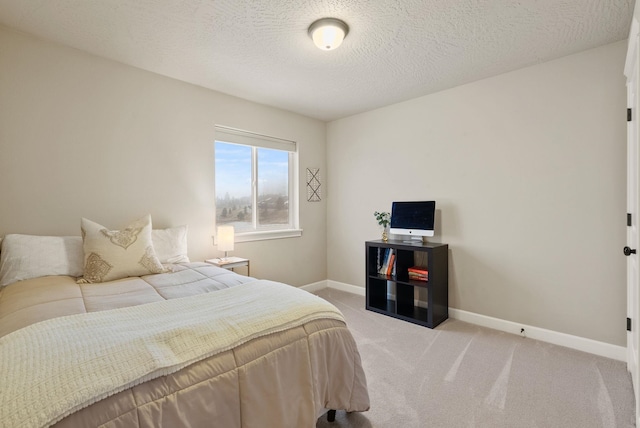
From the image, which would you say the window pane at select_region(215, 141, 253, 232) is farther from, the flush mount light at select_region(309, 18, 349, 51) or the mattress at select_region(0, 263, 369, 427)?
the flush mount light at select_region(309, 18, 349, 51)

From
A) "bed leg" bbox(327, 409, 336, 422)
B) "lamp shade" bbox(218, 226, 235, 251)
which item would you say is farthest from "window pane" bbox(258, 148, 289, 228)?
"bed leg" bbox(327, 409, 336, 422)

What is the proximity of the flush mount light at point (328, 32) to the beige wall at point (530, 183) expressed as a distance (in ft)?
5.49

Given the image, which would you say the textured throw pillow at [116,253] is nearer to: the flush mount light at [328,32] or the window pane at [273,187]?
the window pane at [273,187]

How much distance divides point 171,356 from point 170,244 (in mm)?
1822

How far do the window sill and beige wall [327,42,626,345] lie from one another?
4.11ft

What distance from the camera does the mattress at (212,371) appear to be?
3.11 ft

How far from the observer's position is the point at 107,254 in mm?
2080

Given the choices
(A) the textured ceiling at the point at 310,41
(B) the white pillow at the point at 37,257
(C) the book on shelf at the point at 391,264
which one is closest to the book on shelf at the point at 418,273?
(C) the book on shelf at the point at 391,264

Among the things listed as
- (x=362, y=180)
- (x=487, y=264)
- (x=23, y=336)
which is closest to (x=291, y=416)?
(x=23, y=336)

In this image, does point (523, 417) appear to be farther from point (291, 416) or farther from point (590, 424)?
point (291, 416)

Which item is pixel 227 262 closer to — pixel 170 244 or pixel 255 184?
pixel 170 244

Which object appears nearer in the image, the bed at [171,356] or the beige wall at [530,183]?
the bed at [171,356]

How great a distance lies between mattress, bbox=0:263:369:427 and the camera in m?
0.95

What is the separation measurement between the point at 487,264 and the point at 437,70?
193cm
